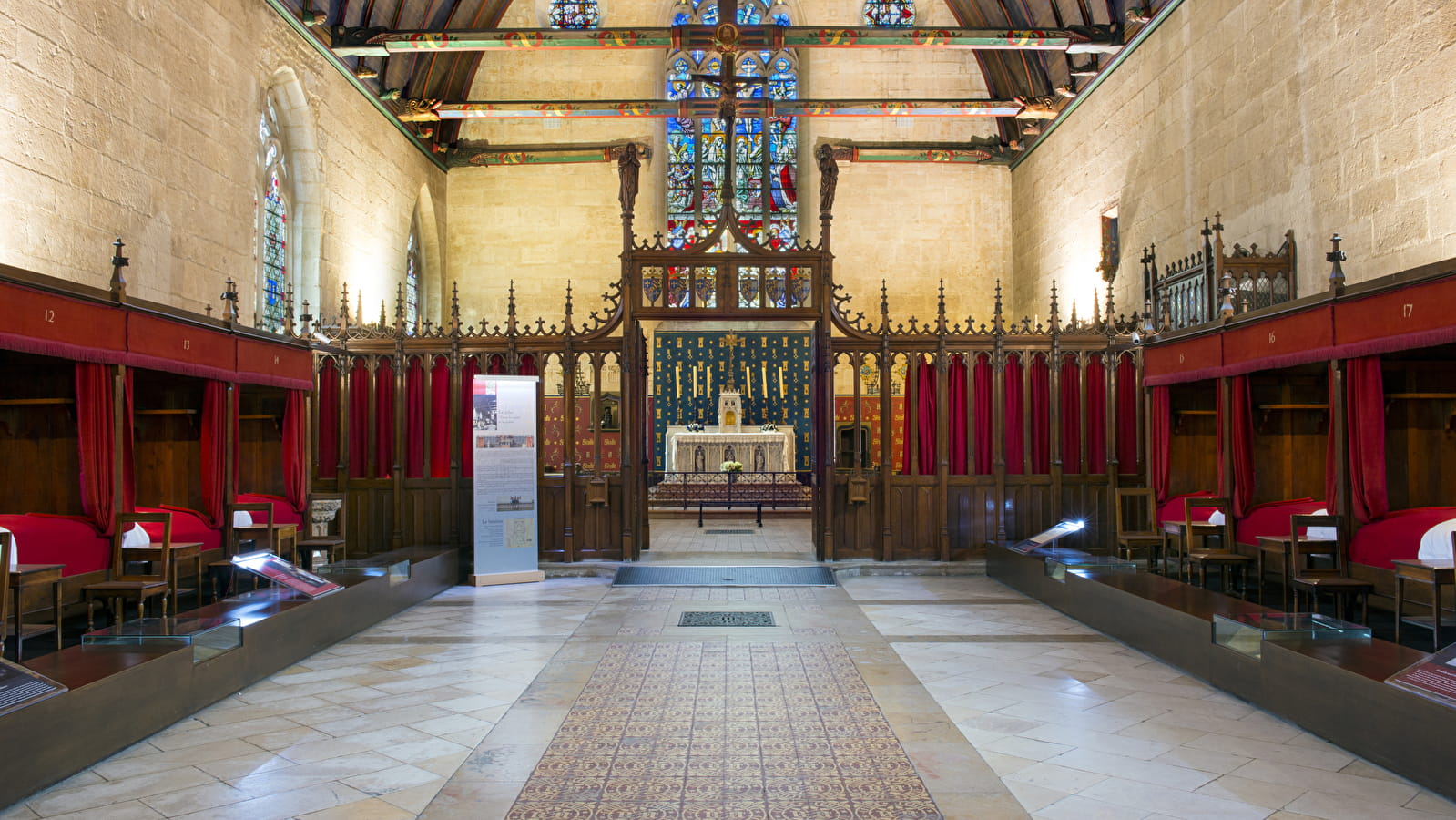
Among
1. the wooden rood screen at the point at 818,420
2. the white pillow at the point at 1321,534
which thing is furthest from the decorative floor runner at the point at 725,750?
the wooden rood screen at the point at 818,420

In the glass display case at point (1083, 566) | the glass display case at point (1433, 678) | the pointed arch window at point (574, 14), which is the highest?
the pointed arch window at point (574, 14)

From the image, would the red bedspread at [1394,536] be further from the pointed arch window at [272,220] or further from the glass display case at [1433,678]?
the pointed arch window at [272,220]

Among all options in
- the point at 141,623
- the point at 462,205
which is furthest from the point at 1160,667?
the point at 462,205

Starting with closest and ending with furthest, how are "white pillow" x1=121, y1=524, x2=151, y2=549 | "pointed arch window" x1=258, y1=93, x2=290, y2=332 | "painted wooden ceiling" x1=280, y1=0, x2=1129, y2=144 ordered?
"white pillow" x1=121, y1=524, x2=151, y2=549
"pointed arch window" x1=258, y1=93, x2=290, y2=332
"painted wooden ceiling" x1=280, y1=0, x2=1129, y2=144

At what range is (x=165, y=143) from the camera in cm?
906

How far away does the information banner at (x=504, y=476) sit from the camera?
9.30m

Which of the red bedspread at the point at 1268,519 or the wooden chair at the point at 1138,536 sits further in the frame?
the wooden chair at the point at 1138,536

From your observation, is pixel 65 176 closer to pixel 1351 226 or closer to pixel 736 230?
pixel 736 230

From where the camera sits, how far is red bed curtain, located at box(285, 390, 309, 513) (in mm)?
8750

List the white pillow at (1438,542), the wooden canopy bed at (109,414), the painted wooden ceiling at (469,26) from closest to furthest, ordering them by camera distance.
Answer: the white pillow at (1438,542) → the wooden canopy bed at (109,414) → the painted wooden ceiling at (469,26)

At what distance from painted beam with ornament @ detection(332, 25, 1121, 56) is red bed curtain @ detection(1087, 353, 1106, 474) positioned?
5.26 meters

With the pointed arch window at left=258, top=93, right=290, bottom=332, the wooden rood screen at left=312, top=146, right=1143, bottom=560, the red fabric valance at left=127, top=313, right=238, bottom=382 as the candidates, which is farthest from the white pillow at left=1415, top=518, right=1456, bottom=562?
the pointed arch window at left=258, top=93, right=290, bottom=332

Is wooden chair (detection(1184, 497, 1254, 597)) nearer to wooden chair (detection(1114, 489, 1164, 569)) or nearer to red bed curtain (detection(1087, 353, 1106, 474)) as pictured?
wooden chair (detection(1114, 489, 1164, 569))

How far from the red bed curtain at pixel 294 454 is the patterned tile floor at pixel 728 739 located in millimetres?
2501
